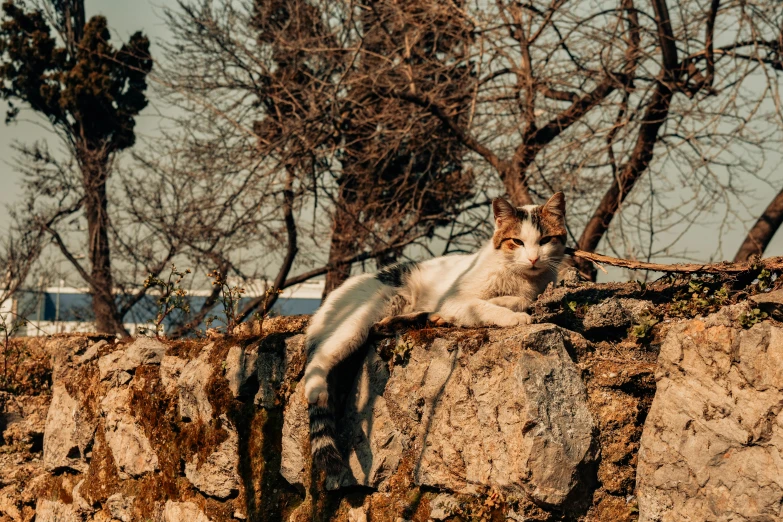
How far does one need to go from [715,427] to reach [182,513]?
3341 millimetres

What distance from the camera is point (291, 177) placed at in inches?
358

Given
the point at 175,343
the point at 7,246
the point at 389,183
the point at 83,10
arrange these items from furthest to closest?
the point at 83,10, the point at 7,246, the point at 389,183, the point at 175,343

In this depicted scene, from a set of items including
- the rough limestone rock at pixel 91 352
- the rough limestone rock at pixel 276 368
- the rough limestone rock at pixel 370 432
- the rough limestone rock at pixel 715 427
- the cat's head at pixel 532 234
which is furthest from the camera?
the rough limestone rock at pixel 91 352

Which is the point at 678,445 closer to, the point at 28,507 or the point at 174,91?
the point at 28,507

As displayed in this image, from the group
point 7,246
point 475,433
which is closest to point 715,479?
point 475,433

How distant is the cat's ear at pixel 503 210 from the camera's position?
4.11m

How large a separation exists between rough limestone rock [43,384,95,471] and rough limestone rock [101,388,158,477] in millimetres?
287

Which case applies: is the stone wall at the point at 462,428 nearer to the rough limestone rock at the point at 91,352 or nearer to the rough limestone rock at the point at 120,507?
the rough limestone rock at the point at 120,507

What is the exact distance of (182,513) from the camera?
473 centimetres

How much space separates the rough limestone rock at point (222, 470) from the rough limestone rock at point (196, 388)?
22 cm

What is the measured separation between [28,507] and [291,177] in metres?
4.61

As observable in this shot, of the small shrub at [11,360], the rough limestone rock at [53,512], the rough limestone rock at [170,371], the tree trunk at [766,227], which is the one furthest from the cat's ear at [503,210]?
the tree trunk at [766,227]

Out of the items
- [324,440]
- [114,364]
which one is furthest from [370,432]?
[114,364]

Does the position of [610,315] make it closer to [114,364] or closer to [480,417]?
[480,417]
